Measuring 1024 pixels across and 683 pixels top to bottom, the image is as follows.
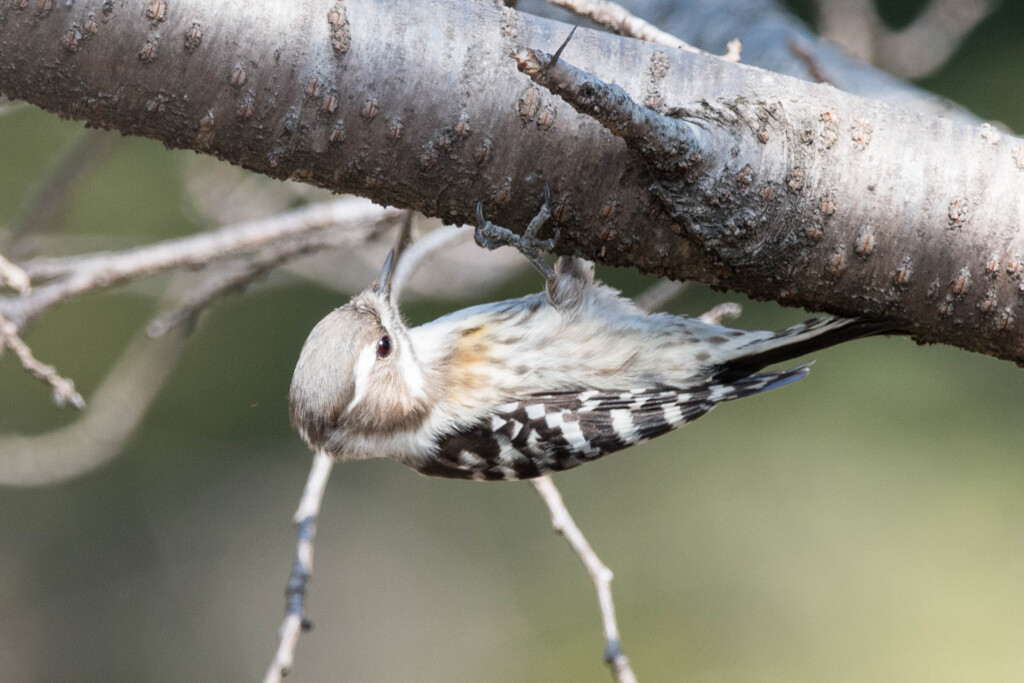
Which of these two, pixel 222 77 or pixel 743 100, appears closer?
pixel 222 77

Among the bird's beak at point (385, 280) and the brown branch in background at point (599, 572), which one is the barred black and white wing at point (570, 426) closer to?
the brown branch in background at point (599, 572)

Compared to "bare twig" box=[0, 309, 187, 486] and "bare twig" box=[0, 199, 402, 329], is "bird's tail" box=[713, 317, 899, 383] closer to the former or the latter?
"bare twig" box=[0, 199, 402, 329]

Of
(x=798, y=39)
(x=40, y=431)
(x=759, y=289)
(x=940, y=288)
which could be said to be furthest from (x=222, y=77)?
(x=40, y=431)

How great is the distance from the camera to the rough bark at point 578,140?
1.58 metres

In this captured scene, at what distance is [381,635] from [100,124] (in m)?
4.92

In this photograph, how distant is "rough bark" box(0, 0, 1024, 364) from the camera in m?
1.58

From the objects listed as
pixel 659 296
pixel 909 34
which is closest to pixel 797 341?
pixel 659 296

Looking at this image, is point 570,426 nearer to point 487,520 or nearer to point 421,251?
point 421,251

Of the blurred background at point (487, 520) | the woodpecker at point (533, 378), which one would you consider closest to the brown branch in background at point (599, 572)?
the woodpecker at point (533, 378)

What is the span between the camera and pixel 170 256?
7.99 feet

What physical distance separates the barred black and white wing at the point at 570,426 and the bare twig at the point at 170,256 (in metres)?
0.58

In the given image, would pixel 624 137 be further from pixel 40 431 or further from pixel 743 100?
pixel 40 431

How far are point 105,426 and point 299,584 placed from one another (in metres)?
1.45

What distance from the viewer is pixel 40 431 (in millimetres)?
5258
